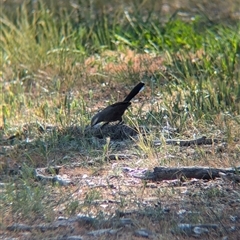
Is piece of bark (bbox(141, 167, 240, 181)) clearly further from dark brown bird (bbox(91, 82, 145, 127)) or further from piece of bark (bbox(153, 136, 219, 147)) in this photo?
dark brown bird (bbox(91, 82, 145, 127))

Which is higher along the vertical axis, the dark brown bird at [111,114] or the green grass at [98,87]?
the dark brown bird at [111,114]

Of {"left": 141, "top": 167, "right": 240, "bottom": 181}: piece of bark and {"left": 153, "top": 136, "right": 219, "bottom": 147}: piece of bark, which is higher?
{"left": 141, "top": 167, "right": 240, "bottom": 181}: piece of bark

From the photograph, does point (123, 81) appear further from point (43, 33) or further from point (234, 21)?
point (234, 21)

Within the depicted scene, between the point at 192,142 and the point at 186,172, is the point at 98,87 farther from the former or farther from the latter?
the point at 186,172

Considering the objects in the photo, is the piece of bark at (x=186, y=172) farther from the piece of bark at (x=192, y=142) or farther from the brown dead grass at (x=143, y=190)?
the piece of bark at (x=192, y=142)

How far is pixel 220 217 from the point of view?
4.05 metres

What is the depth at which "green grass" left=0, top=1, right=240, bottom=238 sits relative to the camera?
15.8ft

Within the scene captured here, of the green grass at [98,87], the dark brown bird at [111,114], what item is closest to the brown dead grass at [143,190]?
the green grass at [98,87]

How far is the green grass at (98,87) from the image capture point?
4.81m

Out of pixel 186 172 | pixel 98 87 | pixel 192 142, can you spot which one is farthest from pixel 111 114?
pixel 98 87

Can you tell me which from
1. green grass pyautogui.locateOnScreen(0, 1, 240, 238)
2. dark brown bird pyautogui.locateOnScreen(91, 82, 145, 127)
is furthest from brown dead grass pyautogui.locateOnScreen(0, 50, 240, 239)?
dark brown bird pyautogui.locateOnScreen(91, 82, 145, 127)

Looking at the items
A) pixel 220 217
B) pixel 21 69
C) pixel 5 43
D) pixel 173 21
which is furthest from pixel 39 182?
pixel 173 21

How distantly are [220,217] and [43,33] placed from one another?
428cm

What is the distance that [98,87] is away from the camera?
6.89m
